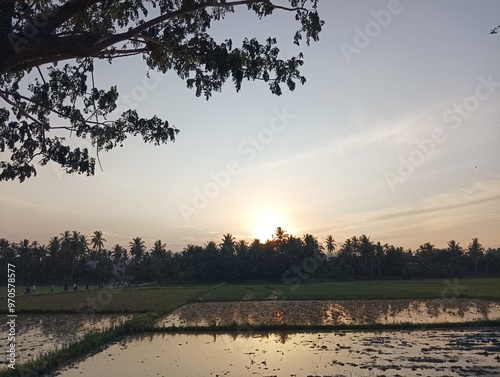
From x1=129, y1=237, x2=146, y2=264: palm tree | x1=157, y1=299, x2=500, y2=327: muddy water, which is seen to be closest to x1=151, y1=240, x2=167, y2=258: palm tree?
x1=129, y1=237, x2=146, y2=264: palm tree

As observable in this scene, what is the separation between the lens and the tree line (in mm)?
63562

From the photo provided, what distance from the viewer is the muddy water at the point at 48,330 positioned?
47.5 feet

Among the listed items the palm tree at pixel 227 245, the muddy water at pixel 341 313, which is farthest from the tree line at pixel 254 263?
the muddy water at pixel 341 313

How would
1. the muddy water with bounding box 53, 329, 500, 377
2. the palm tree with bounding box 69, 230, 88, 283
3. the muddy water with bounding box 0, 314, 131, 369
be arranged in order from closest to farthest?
the muddy water with bounding box 53, 329, 500, 377, the muddy water with bounding box 0, 314, 131, 369, the palm tree with bounding box 69, 230, 88, 283

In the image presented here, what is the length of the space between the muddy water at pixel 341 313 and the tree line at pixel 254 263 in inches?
1374

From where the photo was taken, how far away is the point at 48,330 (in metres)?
18.9

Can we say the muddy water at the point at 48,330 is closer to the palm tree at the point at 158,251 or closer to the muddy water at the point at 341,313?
the muddy water at the point at 341,313

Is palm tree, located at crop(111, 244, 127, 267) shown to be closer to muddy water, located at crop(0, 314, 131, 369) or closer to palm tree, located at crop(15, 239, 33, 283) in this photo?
palm tree, located at crop(15, 239, 33, 283)

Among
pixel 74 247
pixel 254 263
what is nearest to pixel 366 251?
pixel 254 263

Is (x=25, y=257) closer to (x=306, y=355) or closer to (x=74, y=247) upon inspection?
(x=74, y=247)

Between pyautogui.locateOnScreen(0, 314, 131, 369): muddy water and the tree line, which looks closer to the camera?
pyautogui.locateOnScreen(0, 314, 131, 369): muddy water

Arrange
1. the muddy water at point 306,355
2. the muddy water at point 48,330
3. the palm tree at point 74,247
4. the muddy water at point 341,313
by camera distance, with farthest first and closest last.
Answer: the palm tree at point 74,247
the muddy water at point 341,313
the muddy water at point 48,330
the muddy water at point 306,355

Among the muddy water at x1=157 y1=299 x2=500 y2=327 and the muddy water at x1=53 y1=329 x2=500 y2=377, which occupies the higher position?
the muddy water at x1=53 y1=329 x2=500 y2=377

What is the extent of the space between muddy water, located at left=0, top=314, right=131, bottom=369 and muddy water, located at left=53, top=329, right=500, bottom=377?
8.02 ft
